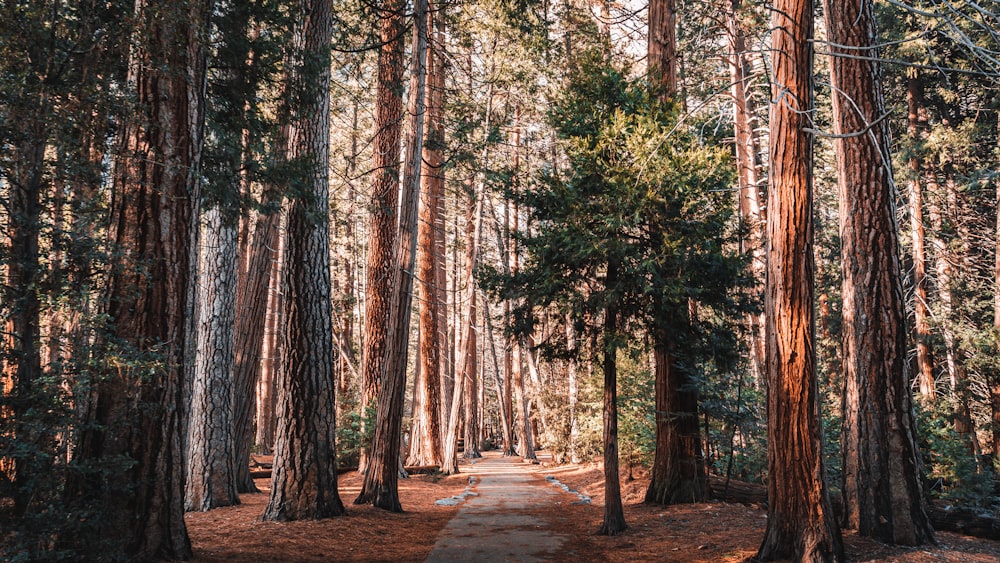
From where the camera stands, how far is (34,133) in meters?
4.80

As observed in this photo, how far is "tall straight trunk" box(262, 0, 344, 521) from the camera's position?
27.7 ft

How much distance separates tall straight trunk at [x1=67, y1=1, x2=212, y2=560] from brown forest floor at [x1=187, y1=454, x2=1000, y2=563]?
0.87m

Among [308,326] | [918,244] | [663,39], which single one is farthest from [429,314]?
[918,244]

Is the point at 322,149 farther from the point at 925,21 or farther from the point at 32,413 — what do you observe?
the point at 925,21

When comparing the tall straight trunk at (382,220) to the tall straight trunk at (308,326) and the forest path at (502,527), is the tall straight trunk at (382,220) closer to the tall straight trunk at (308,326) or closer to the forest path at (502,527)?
the forest path at (502,527)

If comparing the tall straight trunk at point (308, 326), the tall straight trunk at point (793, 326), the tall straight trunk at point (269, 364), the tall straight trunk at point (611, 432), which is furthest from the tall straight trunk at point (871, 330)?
the tall straight trunk at point (269, 364)

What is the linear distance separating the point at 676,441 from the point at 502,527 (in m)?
3.59

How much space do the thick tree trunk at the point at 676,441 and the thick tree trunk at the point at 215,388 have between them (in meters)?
7.60

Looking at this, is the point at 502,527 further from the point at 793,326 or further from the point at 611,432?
the point at 793,326

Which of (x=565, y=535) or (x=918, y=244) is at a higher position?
(x=918, y=244)

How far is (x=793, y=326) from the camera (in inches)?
229

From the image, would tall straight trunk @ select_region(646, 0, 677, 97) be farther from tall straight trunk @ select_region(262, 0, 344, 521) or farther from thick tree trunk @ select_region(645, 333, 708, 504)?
tall straight trunk @ select_region(262, 0, 344, 521)

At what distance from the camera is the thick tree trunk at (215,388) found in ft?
32.6

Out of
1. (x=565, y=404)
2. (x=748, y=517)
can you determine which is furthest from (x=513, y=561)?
(x=565, y=404)
